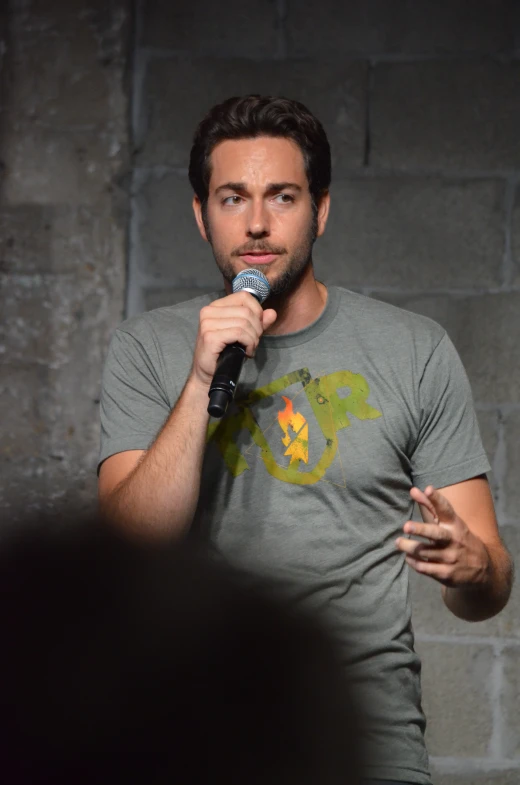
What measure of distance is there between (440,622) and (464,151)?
1149mm

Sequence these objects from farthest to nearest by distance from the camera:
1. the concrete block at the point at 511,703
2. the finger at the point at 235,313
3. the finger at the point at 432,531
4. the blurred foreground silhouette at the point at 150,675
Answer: the concrete block at the point at 511,703 < the finger at the point at 235,313 < the finger at the point at 432,531 < the blurred foreground silhouette at the point at 150,675

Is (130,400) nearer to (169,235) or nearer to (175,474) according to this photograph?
(175,474)

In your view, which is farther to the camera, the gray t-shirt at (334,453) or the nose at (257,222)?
the nose at (257,222)

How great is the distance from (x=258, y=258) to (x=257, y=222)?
0.06 metres

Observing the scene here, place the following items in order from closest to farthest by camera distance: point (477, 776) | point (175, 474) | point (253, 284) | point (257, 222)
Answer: point (175, 474) < point (253, 284) < point (257, 222) < point (477, 776)

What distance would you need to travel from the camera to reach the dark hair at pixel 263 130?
5.50 ft

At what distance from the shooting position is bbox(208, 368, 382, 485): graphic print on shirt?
149cm

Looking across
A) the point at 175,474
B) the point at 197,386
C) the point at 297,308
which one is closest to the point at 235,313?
the point at 197,386

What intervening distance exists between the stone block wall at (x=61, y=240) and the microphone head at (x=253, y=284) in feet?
2.51

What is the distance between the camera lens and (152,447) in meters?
1.41

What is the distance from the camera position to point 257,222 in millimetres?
1581

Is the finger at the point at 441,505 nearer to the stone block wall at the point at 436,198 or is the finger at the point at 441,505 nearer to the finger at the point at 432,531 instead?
the finger at the point at 432,531

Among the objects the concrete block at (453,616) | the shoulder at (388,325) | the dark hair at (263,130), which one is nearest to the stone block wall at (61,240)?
the dark hair at (263,130)

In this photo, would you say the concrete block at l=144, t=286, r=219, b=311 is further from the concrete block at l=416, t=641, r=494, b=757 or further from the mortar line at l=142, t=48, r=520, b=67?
the concrete block at l=416, t=641, r=494, b=757
